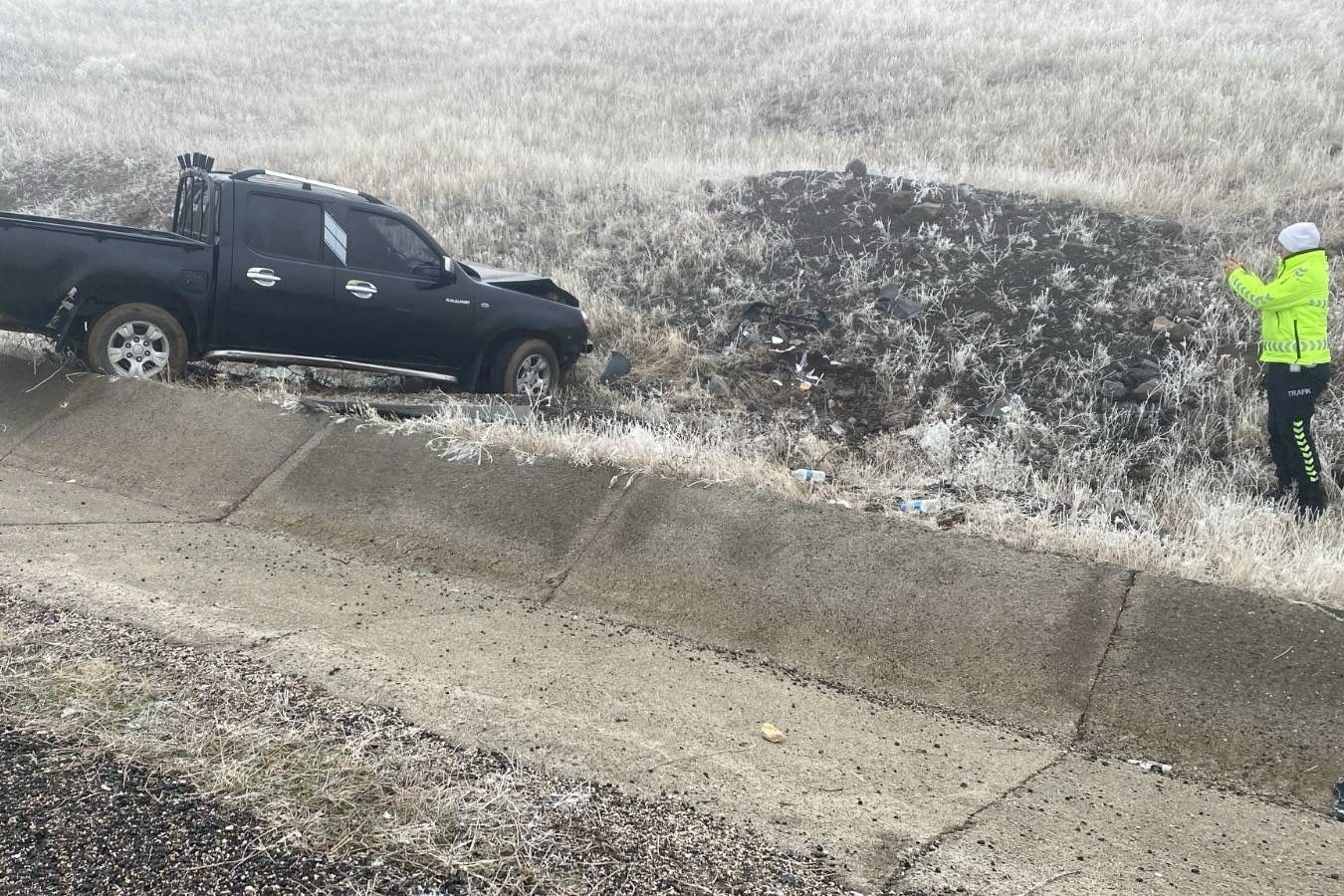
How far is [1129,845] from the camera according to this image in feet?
A: 11.6

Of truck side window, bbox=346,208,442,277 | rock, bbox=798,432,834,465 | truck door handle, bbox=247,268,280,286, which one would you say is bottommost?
rock, bbox=798,432,834,465

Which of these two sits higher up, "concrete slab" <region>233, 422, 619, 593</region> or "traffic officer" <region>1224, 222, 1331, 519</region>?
"traffic officer" <region>1224, 222, 1331, 519</region>

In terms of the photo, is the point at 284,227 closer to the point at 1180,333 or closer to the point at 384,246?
the point at 384,246

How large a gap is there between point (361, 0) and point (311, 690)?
36877 millimetres

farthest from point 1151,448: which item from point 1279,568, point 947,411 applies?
point 1279,568

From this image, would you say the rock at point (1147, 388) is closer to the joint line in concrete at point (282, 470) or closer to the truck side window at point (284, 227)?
the joint line in concrete at point (282, 470)

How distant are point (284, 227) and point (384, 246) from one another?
0.84 m

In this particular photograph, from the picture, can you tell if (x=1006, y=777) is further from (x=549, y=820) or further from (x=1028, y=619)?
(x=549, y=820)

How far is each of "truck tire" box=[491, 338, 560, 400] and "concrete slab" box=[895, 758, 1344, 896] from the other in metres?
6.82

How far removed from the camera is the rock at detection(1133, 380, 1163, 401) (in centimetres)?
950

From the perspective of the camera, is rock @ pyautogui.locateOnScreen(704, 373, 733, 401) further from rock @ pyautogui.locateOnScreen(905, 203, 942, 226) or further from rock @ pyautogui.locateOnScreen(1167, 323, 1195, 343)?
rock @ pyautogui.locateOnScreen(1167, 323, 1195, 343)

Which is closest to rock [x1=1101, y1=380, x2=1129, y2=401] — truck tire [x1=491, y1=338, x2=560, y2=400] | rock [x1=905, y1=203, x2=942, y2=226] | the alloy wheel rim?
rock [x1=905, y1=203, x2=942, y2=226]

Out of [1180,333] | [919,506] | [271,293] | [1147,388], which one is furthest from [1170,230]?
[271,293]

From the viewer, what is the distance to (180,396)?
7.53 m
